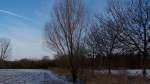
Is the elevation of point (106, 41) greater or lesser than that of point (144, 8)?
lesser

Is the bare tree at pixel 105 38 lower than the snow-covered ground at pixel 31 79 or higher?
higher

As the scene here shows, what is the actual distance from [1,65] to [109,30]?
7148 centimetres

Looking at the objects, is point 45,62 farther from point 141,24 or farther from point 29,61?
point 141,24

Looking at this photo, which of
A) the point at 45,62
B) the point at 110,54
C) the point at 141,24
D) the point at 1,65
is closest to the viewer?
the point at 141,24

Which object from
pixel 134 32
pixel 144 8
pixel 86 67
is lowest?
pixel 86 67

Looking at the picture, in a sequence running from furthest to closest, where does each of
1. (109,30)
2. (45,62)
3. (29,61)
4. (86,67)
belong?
1. (29,61)
2. (45,62)
3. (86,67)
4. (109,30)

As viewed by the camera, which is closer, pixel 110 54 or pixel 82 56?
pixel 110 54

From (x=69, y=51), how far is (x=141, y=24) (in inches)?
420

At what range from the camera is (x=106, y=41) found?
2864 centimetres

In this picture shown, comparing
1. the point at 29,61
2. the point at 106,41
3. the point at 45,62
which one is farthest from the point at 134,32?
the point at 29,61

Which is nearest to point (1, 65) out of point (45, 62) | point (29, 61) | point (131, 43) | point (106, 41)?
point (29, 61)

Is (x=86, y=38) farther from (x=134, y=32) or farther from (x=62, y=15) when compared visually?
(x=134, y=32)

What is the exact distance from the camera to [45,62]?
3012 inches

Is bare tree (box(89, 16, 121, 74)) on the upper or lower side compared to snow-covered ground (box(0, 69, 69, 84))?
upper
